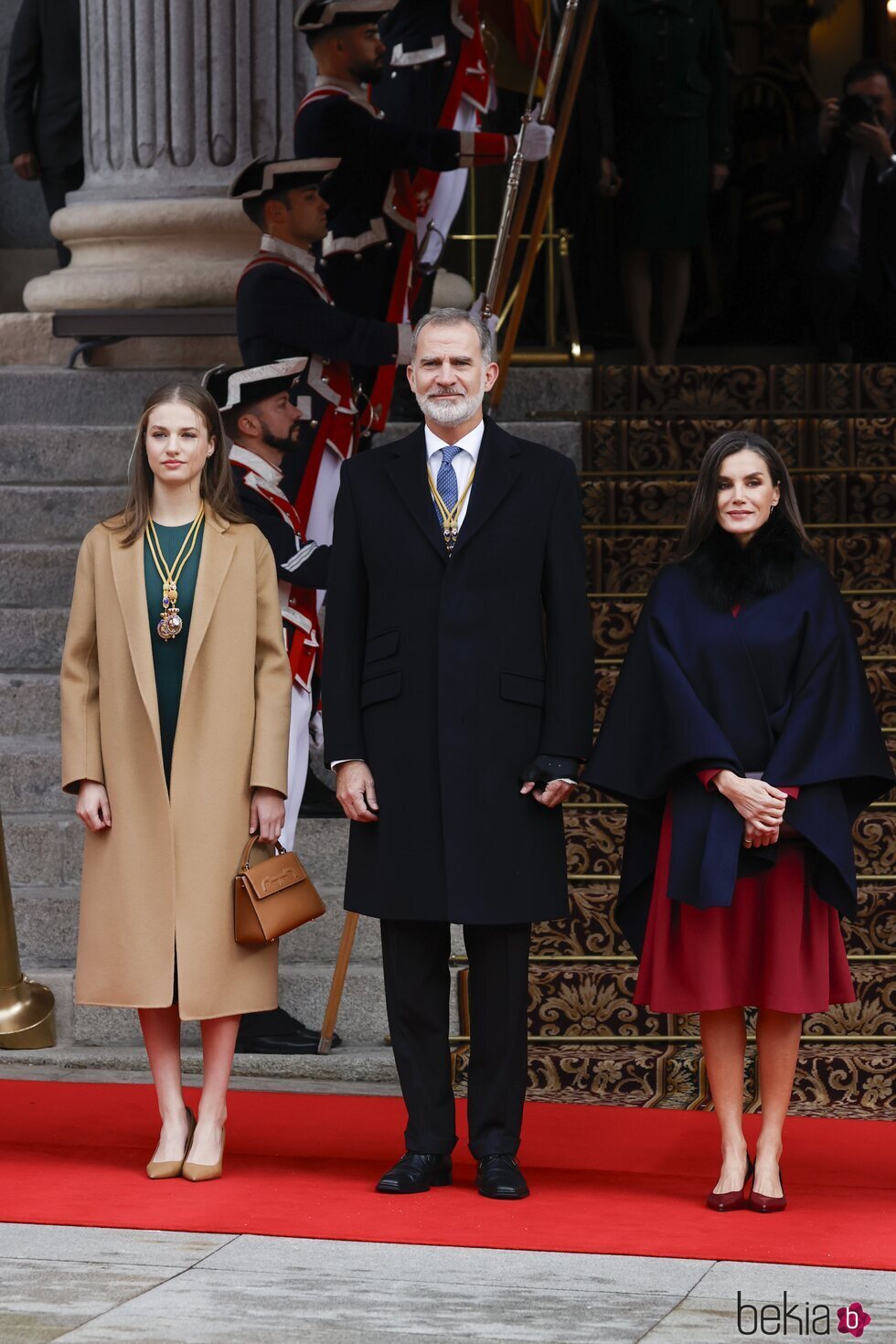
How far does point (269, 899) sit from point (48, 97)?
5520 mm

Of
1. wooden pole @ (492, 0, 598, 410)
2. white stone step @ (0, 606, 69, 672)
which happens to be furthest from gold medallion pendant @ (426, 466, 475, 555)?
white stone step @ (0, 606, 69, 672)

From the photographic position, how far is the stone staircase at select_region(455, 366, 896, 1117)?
16.2 feet

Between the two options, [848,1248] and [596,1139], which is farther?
[596,1139]

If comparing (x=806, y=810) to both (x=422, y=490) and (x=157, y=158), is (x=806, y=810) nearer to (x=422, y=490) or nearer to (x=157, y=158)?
(x=422, y=490)

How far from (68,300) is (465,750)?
14.8 ft

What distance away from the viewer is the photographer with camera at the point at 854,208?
864 centimetres

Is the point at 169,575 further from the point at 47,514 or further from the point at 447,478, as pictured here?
the point at 47,514

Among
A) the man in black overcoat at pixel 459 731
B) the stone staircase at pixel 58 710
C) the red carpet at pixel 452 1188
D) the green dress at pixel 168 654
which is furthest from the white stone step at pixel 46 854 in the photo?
the man in black overcoat at pixel 459 731

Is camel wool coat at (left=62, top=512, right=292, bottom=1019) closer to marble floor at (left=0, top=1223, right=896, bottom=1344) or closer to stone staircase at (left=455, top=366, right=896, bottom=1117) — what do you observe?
marble floor at (left=0, top=1223, right=896, bottom=1344)

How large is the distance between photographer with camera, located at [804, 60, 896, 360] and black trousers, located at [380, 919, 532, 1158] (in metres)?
5.12

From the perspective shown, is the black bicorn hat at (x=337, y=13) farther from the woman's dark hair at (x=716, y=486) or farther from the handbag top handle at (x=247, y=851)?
the handbag top handle at (x=247, y=851)

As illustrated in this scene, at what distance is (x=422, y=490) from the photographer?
4.11m

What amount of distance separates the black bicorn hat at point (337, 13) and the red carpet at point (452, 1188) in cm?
278

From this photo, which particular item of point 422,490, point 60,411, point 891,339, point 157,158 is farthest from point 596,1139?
point 891,339
